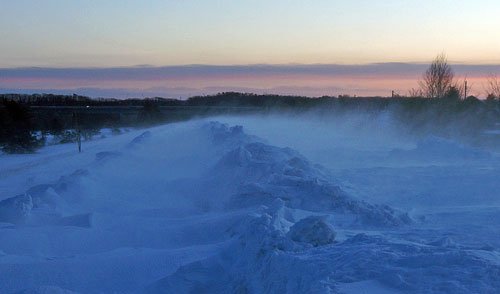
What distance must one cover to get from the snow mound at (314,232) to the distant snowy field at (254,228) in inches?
0.7

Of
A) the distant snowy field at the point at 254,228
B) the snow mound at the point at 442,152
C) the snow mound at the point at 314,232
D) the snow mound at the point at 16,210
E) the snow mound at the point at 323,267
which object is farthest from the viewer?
the snow mound at the point at 442,152

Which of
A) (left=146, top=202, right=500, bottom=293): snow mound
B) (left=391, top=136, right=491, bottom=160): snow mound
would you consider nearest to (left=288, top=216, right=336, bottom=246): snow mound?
(left=146, top=202, right=500, bottom=293): snow mound

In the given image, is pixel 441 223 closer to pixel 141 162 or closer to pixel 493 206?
pixel 493 206

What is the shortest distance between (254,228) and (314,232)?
2.62 ft

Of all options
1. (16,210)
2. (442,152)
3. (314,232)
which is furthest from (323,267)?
(442,152)

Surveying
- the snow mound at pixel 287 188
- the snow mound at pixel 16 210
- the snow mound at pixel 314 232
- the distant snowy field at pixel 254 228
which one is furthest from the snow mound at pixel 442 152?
the snow mound at pixel 314 232

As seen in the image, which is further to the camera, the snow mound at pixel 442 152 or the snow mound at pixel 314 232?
the snow mound at pixel 442 152

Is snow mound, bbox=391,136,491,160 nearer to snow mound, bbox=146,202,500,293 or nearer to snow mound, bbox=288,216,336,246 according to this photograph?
snow mound, bbox=288,216,336,246

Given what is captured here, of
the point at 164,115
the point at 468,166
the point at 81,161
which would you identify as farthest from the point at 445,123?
the point at 164,115

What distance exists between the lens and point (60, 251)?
9578 millimetres

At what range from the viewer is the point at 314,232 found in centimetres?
753

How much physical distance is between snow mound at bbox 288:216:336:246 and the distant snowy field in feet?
0.06

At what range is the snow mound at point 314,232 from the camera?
7434 millimetres

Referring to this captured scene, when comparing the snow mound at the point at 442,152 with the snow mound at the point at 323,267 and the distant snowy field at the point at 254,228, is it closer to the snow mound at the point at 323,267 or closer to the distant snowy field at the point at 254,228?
the distant snowy field at the point at 254,228
